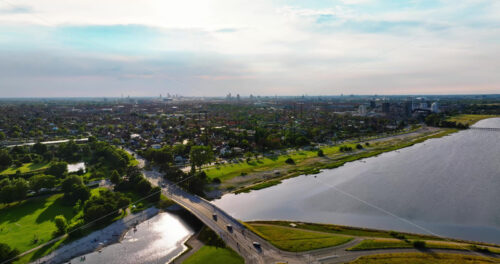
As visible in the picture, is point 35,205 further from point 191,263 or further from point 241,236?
point 241,236

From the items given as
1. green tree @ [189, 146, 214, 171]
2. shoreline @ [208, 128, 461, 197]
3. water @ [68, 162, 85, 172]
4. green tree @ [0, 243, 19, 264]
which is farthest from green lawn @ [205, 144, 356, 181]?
green tree @ [0, 243, 19, 264]

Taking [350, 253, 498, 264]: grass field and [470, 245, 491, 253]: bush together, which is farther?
[470, 245, 491, 253]: bush

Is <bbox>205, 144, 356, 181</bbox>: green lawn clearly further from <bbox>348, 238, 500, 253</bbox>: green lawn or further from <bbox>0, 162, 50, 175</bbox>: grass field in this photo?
<bbox>0, 162, 50, 175</bbox>: grass field

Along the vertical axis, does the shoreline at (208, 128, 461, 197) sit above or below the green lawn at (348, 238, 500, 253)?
above

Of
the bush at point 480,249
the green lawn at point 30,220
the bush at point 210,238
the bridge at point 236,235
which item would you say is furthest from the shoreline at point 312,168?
the bush at point 480,249

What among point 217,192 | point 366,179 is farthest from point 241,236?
point 366,179

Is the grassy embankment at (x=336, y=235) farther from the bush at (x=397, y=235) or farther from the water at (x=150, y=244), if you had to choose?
the water at (x=150, y=244)
